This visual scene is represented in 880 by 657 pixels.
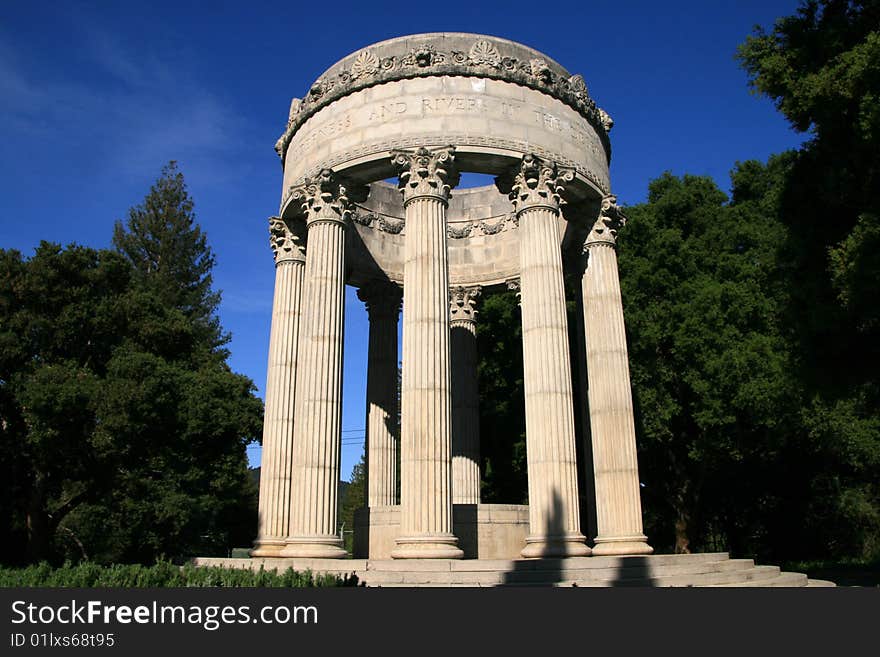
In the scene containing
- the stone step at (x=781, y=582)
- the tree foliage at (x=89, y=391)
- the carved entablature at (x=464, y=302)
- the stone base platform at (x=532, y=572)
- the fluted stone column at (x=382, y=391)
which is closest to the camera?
the stone base platform at (x=532, y=572)

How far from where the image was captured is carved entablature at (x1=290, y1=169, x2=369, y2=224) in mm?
26828

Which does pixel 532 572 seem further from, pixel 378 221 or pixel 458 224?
pixel 458 224

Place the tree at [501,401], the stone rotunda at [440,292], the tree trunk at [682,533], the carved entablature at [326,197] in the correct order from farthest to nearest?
the tree at [501,401] → the tree trunk at [682,533] → the carved entablature at [326,197] → the stone rotunda at [440,292]

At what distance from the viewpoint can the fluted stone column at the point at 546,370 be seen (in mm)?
22734

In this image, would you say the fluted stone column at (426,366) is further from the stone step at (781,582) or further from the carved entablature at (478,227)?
the carved entablature at (478,227)

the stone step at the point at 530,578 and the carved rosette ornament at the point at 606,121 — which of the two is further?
the carved rosette ornament at the point at 606,121

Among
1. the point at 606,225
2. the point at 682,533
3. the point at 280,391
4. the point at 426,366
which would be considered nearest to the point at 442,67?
the point at 606,225

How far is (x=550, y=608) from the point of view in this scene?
1035 cm

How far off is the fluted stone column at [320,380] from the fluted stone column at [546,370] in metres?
6.71

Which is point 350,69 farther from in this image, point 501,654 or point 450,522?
point 501,654

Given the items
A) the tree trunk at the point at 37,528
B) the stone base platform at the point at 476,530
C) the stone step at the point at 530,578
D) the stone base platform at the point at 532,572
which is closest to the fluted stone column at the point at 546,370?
the stone base platform at the point at 532,572

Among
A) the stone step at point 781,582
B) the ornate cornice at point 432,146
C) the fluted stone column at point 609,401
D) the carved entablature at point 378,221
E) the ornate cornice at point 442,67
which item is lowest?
the stone step at point 781,582

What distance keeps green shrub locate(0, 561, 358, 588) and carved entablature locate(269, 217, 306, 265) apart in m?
17.1

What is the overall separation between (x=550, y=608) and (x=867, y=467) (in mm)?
41734
